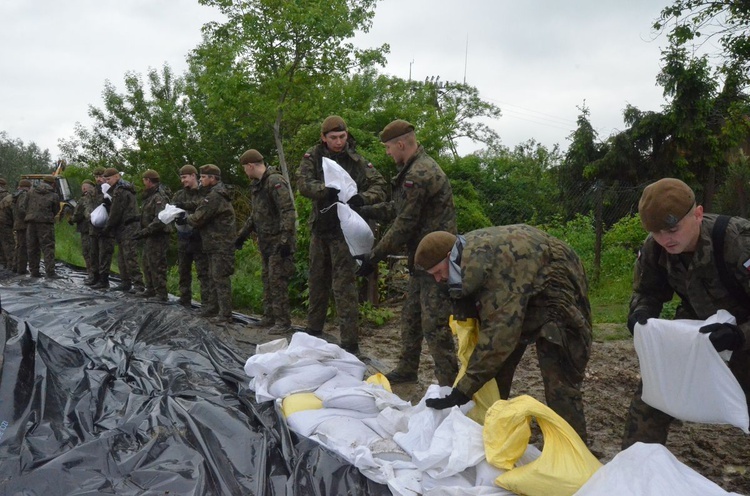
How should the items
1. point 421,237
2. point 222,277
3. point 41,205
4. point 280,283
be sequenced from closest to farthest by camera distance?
point 421,237 → point 280,283 → point 222,277 → point 41,205

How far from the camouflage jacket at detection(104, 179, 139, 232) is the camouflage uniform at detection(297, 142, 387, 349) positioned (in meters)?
3.92

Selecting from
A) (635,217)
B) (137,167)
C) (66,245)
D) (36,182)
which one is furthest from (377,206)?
(137,167)

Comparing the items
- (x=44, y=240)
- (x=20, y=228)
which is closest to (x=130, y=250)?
(x=44, y=240)

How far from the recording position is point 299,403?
10.8 feet

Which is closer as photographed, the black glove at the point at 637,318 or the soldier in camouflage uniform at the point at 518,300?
the black glove at the point at 637,318

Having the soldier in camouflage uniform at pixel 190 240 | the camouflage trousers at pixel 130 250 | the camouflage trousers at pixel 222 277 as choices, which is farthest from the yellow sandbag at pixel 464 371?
the camouflage trousers at pixel 130 250

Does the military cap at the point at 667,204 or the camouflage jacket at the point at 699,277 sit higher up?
the military cap at the point at 667,204

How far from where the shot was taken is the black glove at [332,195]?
15.0ft

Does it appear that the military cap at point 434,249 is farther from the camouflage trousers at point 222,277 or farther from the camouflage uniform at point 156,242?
the camouflage uniform at point 156,242

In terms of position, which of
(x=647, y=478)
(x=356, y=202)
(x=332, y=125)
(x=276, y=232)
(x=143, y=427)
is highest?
(x=332, y=125)

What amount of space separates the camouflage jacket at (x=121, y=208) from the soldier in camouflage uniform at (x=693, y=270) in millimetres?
6869

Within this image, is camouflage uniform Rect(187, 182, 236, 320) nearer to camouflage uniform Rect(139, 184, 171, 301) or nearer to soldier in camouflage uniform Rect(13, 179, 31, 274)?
camouflage uniform Rect(139, 184, 171, 301)

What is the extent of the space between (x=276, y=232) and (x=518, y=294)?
3.45 m

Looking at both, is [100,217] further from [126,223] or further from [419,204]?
[419,204]
